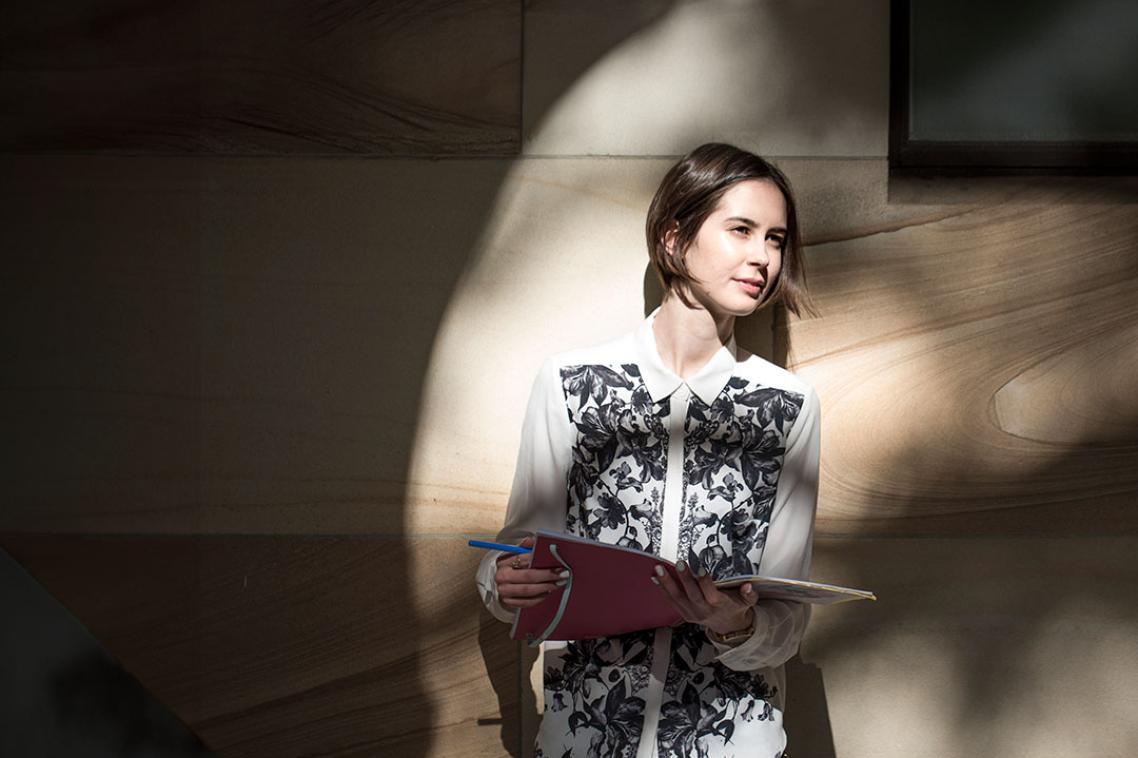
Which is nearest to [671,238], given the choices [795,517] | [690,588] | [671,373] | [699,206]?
[699,206]

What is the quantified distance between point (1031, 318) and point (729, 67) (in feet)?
2.35

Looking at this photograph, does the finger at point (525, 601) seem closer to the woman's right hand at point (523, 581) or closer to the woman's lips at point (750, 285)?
the woman's right hand at point (523, 581)

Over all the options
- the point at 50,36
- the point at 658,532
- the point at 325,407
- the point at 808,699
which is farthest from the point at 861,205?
the point at 50,36

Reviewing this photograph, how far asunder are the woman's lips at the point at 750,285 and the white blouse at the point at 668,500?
0.37ft

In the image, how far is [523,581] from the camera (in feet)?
5.07

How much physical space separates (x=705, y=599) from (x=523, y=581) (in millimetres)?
262

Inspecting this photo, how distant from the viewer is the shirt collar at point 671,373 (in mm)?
1722

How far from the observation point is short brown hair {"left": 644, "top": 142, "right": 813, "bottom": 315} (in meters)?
1.70

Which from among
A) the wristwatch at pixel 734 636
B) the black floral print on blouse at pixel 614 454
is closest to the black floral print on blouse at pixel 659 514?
the black floral print on blouse at pixel 614 454

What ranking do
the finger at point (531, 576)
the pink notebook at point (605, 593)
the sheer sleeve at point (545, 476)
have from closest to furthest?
the pink notebook at point (605, 593) < the finger at point (531, 576) < the sheer sleeve at point (545, 476)

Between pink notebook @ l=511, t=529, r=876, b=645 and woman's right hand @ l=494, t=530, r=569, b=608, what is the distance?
0.01 meters

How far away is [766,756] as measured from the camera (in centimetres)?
164

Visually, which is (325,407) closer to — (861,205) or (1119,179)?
(861,205)

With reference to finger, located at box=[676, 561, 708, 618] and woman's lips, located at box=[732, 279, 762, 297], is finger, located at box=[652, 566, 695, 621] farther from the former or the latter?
woman's lips, located at box=[732, 279, 762, 297]
